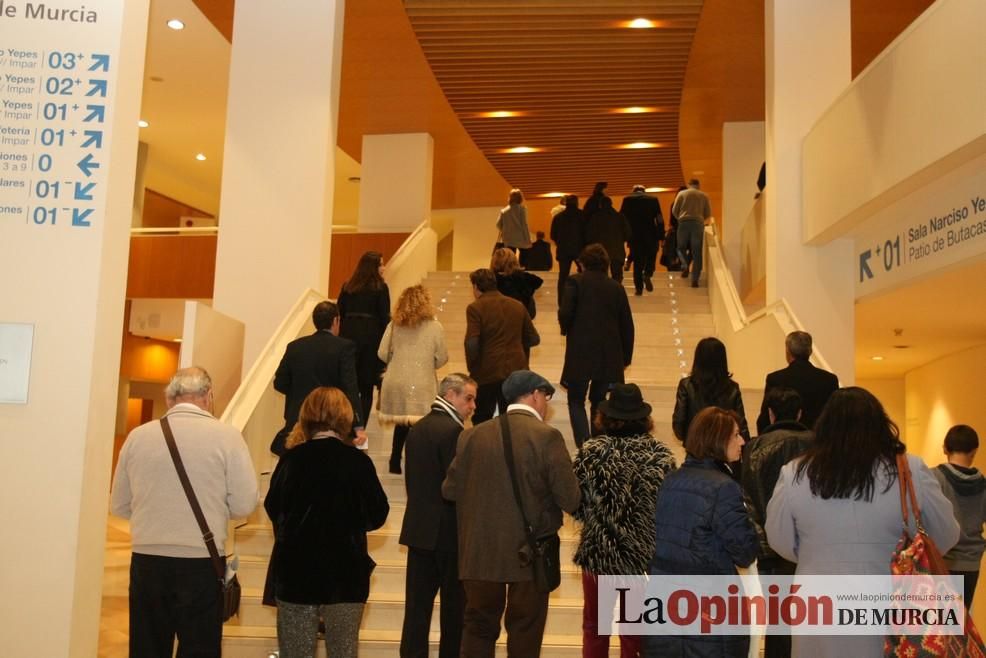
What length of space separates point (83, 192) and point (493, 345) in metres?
3.10

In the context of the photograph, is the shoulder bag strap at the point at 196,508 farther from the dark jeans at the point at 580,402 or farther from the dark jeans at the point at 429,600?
the dark jeans at the point at 580,402

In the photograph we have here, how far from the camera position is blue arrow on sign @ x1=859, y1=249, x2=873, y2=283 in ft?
30.4

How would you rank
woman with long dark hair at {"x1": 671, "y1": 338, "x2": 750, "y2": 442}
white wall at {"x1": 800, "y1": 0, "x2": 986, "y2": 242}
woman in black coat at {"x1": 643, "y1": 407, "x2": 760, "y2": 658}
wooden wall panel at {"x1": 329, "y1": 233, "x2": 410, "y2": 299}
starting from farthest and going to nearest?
wooden wall panel at {"x1": 329, "y1": 233, "x2": 410, "y2": 299}
white wall at {"x1": 800, "y1": 0, "x2": 986, "y2": 242}
woman with long dark hair at {"x1": 671, "y1": 338, "x2": 750, "y2": 442}
woman in black coat at {"x1": 643, "y1": 407, "x2": 760, "y2": 658}

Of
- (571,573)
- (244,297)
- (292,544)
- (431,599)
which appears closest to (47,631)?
(292,544)

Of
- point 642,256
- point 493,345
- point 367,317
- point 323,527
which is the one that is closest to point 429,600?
point 323,527

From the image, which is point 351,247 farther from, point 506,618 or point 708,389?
point 506,618

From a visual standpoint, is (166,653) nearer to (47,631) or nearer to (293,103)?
(47,631)

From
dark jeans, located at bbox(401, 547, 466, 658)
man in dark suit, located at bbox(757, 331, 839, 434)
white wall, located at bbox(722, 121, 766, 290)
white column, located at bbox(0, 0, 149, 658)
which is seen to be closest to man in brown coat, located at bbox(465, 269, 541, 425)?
man in dark suit, located at bbox(757, 331, 839, 434)

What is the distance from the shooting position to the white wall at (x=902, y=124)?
6402mm

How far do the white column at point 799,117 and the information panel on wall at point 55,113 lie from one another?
6935mm

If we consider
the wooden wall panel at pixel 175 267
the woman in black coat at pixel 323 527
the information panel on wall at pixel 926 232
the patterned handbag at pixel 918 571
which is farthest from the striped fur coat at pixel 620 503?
the wooden wall panel at pixel 175 267

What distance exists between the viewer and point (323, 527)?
4387 millimetres

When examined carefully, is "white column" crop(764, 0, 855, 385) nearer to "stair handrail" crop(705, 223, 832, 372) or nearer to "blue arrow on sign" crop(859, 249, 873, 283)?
"blue arrow on sign" crop(859, 249, 873, 283)

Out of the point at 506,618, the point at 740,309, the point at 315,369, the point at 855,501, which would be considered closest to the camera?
the point at 855,501
